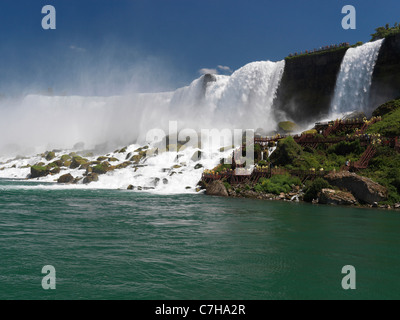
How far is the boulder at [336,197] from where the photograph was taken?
2541 cm

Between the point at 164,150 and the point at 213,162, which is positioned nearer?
the point at 213,162

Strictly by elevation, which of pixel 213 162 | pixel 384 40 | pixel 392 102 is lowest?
pixel 213 162

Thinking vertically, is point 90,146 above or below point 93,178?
above

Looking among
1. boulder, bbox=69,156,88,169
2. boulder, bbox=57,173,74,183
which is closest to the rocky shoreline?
boulder, bbox=57,173,74,183

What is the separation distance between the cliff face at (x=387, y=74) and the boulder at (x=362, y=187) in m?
23.1

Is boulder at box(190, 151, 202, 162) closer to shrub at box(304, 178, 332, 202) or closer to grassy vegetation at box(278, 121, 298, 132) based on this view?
grassy vegetation at box(278, 121, 298, 132)

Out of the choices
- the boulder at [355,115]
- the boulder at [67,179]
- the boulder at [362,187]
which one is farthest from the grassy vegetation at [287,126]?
the boulder at [67,179]

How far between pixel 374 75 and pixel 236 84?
967 inches

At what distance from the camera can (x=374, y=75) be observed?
44.4m

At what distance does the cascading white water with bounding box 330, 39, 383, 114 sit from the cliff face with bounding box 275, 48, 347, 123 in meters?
1.43
